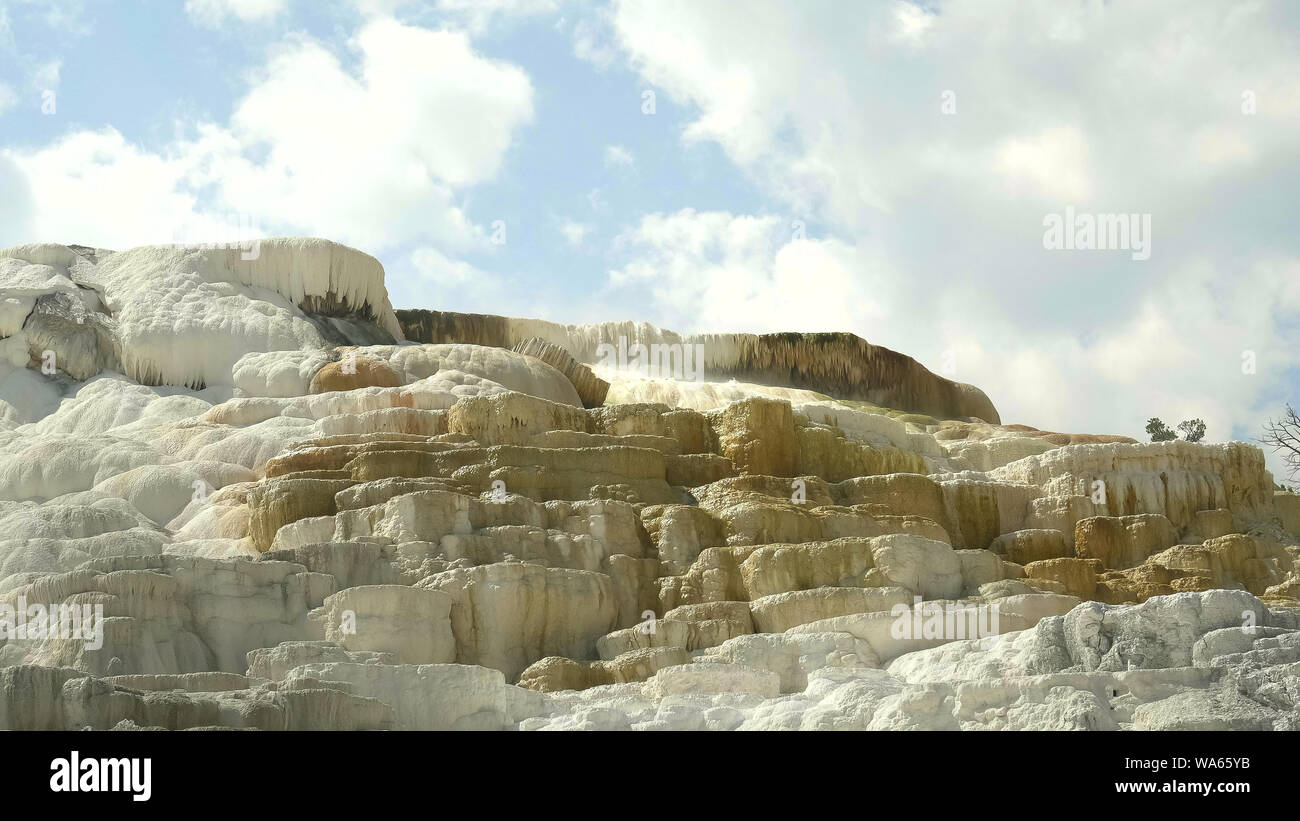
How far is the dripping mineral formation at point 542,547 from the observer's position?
11172 mm

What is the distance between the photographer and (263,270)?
28.5 m

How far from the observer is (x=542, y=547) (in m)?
15.9

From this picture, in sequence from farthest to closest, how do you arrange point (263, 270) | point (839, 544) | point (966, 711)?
1. point (263, 270)
2. point (839, 544)
3. point (966, 711)

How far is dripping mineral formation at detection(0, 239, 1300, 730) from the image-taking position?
36.7 feet

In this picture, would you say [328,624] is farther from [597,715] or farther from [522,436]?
[522,436]

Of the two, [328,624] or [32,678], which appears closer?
[32,678]

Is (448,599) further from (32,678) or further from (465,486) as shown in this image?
(32,678)
